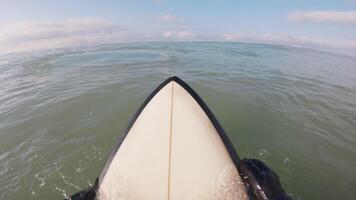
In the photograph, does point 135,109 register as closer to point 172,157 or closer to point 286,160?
point 286,160

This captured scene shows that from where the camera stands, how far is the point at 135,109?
948cm

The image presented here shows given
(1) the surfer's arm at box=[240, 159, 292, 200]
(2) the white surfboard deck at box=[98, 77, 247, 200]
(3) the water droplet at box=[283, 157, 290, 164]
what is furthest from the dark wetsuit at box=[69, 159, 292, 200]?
(3) the water droplet at box=[283, 157, 290, 164]

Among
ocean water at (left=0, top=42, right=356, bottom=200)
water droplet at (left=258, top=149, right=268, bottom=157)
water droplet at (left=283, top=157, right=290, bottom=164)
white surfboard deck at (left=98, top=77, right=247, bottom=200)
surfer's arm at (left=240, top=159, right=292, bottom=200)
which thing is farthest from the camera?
water droplet at (left=258, top=149, right=268, bottom=157)

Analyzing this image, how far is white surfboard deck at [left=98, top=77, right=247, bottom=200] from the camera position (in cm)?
419

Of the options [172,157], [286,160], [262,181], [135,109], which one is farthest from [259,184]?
[135,109]

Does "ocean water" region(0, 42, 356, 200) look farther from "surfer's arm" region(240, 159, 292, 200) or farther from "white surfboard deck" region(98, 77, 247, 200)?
"white surfboard deck" region(98, 77, 247, 200)

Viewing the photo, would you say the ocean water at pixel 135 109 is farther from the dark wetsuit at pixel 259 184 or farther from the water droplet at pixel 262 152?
the dark wetsuit at pixel 259 184

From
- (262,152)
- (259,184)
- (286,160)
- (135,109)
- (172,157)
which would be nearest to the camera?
(259,184)

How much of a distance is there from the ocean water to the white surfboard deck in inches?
77.5

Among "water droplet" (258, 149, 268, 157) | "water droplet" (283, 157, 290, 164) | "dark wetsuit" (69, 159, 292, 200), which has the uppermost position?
"dark wetsuit" (69, 159, 292, 200)

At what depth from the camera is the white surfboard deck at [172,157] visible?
419 centimetres

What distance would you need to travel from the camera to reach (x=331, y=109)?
1018 centimetres

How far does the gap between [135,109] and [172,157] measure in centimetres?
540

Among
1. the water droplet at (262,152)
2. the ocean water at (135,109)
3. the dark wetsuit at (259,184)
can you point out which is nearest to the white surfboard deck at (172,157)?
the dark wetsuit at (259,184)
